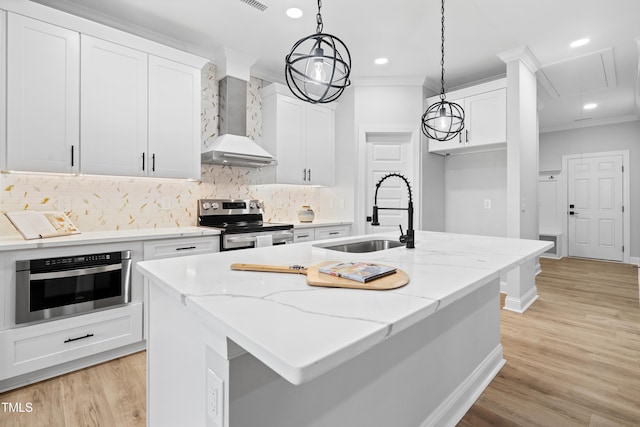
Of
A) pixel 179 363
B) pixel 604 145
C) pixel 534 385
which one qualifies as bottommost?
pixel 534 385

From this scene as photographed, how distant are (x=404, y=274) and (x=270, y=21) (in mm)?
2739

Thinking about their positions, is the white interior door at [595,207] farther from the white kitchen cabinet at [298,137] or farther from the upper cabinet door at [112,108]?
the upper cabinet door at [112,108]

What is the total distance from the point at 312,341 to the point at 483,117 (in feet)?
12.9

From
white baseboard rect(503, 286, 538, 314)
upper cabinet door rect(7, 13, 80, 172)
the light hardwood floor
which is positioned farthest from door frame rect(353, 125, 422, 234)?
upper cabinet door rect(7, 13, 80, 172)

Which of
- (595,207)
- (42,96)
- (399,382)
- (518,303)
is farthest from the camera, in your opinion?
(595,207)

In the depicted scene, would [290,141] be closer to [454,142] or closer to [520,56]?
[454,142]

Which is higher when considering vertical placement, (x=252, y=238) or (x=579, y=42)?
(x=579, y=42)

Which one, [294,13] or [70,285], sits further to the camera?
[294,13]

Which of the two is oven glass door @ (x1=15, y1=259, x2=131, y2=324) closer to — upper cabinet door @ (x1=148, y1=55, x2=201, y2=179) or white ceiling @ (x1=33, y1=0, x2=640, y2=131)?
upper cabinet door @ (x1=148, y1=55, x2=201, y2=179)

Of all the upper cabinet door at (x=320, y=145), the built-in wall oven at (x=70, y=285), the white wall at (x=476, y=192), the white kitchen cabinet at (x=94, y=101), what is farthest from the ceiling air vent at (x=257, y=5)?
the white wall at (x=476, y=192)

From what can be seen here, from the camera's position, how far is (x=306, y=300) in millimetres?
893

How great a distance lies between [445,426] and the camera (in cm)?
162

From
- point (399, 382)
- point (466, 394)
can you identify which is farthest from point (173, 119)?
point (466, 394)

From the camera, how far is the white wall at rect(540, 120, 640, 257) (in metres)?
5.73
